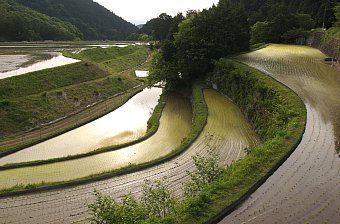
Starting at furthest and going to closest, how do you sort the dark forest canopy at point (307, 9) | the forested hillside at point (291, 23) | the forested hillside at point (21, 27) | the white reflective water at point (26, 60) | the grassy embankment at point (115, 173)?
the forested hillside at point (21, 27) → the dark forest canopy at point (307, 9) → the forested hillside at point (291, 23) → the white reflective water at point (26, 60) → the grassy embankment at point (115, 173)

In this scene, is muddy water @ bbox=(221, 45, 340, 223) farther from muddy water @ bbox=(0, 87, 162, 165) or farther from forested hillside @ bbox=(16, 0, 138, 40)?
forested hillside @ bbox=(16, 0, 138, 40)

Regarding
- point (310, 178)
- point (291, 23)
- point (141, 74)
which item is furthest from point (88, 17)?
point (310, 178)

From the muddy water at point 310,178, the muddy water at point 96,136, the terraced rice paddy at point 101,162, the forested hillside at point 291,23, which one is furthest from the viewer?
the forested hillside at point 291,23

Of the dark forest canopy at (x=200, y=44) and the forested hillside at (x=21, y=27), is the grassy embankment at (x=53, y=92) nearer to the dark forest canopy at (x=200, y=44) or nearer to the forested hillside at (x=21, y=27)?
the dark forest canopy at (x=200, y=44)

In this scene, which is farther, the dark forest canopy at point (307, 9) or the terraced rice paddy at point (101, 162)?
the dark forest canopy at point (307, 9)

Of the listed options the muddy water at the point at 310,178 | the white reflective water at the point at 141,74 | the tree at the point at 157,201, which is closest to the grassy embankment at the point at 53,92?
the white reflective water at the point at 141,74

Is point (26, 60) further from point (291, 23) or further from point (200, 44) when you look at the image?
point (291, 23)

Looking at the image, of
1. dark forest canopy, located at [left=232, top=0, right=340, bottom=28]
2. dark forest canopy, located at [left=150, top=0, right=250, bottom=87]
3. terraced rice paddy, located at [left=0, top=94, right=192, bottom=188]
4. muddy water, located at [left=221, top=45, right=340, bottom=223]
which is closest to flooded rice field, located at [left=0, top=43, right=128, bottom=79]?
dark forest canopy, located at [left=150, top=0, right=250, bottom=87]
